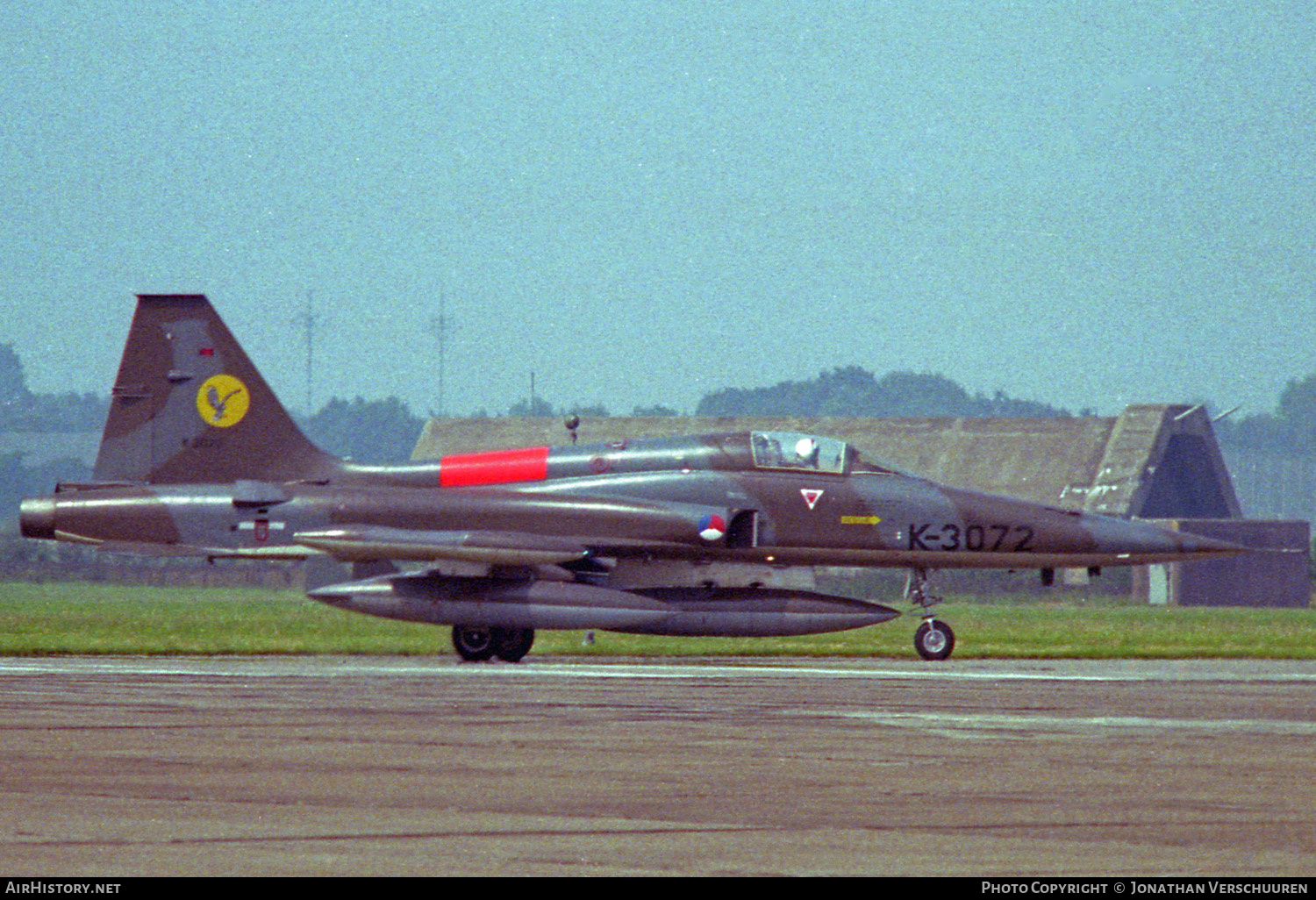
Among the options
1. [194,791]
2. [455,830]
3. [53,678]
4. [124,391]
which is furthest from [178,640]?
[455,830]

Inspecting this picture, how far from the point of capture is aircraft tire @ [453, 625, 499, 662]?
24312 millimetres

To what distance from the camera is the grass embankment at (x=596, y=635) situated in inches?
1044

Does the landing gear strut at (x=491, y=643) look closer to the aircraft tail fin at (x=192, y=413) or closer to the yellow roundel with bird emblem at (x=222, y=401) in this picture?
the aircraft tail fin at (x=192, y=413)

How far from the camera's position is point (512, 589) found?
925 inches

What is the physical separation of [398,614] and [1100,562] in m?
8.87

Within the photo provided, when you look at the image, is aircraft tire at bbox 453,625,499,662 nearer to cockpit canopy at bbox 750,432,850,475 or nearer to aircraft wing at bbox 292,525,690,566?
aircraft wing at bbox 292,525,690,566

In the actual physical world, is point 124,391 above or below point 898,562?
above

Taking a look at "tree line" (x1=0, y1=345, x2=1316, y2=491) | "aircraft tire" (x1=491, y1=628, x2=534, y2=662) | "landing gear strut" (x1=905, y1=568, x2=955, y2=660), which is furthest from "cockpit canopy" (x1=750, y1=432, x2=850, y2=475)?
"tree line" (x1=0, y1=345, x2=1316, y2=491)

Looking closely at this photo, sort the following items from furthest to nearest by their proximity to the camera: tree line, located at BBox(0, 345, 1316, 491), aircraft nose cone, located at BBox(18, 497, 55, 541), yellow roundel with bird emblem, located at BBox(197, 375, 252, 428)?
1. tree line, located at BBox(0, 345, 1316, 491)
2. yellow roundel with bird emblem, located at BBox(197, 375, 252, 428)
3. aircraft nose cone, located at BBox(18, 497, 55, 541)

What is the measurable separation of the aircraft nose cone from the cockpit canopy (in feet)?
28.5

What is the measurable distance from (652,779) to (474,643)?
1427 cm

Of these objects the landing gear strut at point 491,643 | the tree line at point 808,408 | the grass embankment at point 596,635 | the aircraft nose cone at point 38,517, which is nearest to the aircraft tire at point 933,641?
the grass embankment at point 596,635

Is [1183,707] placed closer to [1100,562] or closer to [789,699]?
[789,699]

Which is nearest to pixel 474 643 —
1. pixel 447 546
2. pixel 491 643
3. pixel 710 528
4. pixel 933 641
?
pixel 491 643
